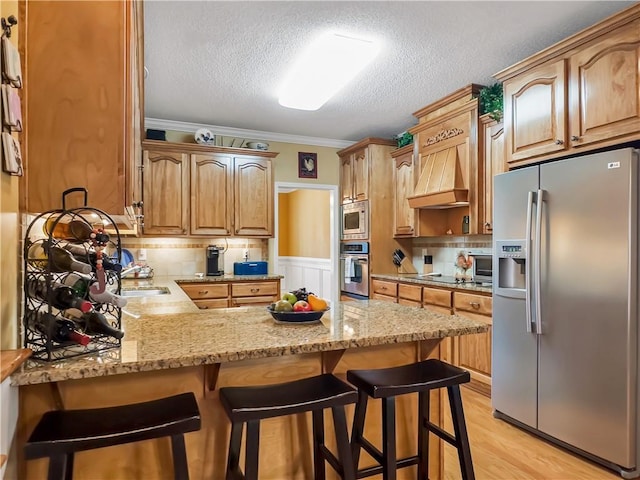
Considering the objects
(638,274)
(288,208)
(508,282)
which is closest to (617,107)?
(638,274)

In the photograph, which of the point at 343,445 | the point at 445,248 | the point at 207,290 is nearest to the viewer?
the point at 343,445

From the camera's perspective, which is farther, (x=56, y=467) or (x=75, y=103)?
(x=75, y=103)

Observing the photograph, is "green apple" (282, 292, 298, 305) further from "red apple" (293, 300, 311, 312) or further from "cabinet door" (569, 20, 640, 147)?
"cabinet door" (569, 20, 640, 147)

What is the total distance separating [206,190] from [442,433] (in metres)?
3.59

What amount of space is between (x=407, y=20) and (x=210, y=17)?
1.20m

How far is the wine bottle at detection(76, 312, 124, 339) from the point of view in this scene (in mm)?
1194

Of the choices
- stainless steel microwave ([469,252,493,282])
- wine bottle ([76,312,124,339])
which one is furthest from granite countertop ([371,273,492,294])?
wine bottle ([76,312,124,339])

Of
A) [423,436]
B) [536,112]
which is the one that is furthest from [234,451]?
[536,112]

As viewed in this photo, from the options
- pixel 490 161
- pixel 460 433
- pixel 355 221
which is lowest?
pixel 460 433

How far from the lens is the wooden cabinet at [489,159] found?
3.36 meters

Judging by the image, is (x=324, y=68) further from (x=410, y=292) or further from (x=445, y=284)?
(x=410, y=292)

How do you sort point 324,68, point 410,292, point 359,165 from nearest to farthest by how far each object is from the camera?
point 324,68
point 410,292
point 359,165

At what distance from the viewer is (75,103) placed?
1217mm

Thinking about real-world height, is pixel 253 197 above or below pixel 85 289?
above
